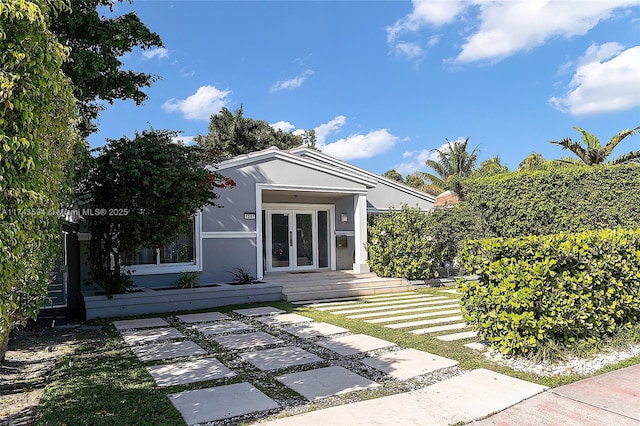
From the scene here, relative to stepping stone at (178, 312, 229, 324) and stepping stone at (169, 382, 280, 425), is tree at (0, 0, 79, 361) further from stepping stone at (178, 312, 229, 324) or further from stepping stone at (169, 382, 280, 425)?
stepping stone at (178, 312, 229, 324)

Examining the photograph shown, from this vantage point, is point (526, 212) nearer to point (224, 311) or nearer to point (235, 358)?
point (224, 311)

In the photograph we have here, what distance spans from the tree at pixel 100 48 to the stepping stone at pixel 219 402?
5.78 m

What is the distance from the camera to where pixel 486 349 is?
5508 mm

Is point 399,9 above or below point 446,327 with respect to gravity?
above

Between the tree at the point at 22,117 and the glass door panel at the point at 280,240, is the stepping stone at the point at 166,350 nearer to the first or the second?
the tree at the point at 22,117

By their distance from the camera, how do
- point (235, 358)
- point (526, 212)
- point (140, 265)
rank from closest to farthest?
point (235, 358)
point (140, 265)
point (526, 212)

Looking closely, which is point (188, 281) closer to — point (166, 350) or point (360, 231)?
point (166, 350)

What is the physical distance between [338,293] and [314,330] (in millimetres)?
4255

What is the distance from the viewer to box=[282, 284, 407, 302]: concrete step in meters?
10.4

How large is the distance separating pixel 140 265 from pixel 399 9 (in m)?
10.5

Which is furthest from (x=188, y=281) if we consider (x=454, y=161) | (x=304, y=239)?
(x=454, y=161)

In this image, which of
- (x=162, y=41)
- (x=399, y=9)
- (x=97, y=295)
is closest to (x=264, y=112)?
(x=399, y=9)

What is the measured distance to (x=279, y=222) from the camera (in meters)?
14.1

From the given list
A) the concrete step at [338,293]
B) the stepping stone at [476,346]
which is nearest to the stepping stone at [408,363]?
the stepping stone at [476,346]
